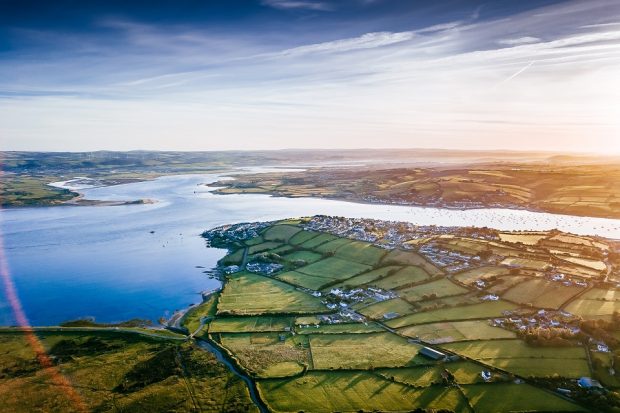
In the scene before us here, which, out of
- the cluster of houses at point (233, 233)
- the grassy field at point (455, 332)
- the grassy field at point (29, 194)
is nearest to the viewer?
the grassy field at point (455, 332)

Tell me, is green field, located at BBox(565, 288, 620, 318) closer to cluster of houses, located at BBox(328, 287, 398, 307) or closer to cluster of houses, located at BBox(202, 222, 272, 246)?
cluster of houses, located at BBox(328, 287, 398, 307)

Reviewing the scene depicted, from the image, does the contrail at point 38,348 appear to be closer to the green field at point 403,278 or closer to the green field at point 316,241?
the green field at point 403,278

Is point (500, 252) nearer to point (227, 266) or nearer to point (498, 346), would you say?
point (498, 346)

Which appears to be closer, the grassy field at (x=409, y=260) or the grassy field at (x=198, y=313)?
the grassy field at (x=198, y=313)

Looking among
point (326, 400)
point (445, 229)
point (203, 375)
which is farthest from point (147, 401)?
point (445, 229)

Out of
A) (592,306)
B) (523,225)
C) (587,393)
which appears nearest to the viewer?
(587,393)

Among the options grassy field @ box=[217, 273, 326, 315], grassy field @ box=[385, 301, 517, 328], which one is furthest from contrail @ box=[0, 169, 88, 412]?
grassy field @ box=[385, 301, 517, 328]

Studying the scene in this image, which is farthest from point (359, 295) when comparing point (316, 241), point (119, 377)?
point (119, 377)

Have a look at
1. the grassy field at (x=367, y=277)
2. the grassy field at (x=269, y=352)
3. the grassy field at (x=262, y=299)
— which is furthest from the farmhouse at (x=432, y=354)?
the grassy field at (x=367, y=277)
